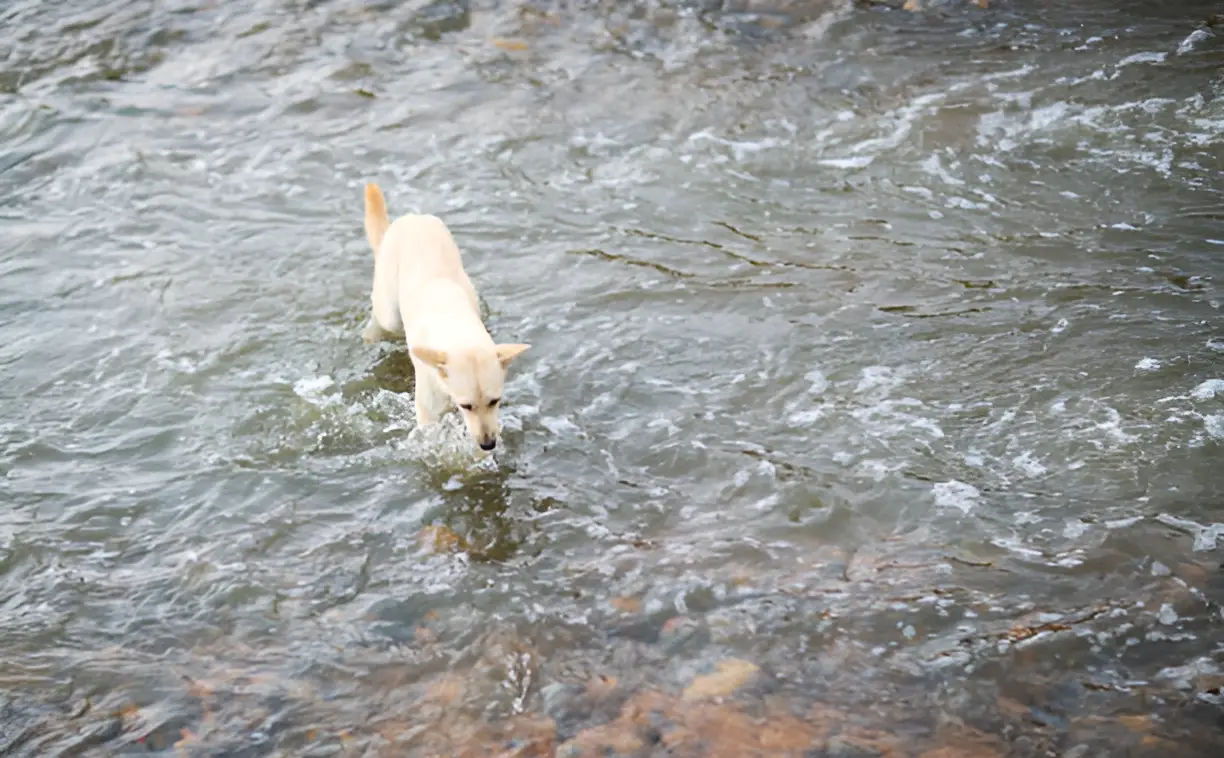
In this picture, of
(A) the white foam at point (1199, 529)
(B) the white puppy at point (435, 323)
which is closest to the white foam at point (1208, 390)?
(A) the white foam at point (1199, 529)

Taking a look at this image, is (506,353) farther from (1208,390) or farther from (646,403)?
(1208,390)

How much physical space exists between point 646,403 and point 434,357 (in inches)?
66.4

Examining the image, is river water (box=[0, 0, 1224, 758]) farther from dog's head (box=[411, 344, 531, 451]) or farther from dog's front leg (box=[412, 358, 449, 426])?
dog's head (box=[411, 344, 531, 451])

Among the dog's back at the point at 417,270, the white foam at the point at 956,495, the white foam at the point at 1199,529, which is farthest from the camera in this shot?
the dog's back at the point at 417,270

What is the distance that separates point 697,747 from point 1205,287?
460 cm

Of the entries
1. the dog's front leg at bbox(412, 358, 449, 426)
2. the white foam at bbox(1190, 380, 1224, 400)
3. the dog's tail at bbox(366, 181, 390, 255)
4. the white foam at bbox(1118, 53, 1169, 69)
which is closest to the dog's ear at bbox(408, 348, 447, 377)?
the dog's front leg at bbox(412, 358, 449, 426)

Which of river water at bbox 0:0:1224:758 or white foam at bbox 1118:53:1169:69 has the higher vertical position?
white foam at bbox 1118:53:1169:69

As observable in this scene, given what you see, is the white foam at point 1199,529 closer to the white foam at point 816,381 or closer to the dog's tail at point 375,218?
the white foam at point 816,381

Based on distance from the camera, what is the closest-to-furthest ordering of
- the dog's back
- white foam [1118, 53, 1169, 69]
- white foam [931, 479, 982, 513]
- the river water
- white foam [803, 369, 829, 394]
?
the river water, white foam [931, 479, 982, 513], the dog's back, white foam [803, 369, 829, 394], white foam [1118, 53, 1169, 69]

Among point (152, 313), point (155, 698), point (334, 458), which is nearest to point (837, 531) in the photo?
point (334, 458)

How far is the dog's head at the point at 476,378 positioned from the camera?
17.1ft

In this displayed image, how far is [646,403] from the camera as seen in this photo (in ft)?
21.5

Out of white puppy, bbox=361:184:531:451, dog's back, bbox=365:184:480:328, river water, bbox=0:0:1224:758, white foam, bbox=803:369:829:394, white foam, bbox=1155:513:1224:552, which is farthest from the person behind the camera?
white foam, bbox=803:369:829:394

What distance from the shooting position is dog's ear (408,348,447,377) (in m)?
5.20
